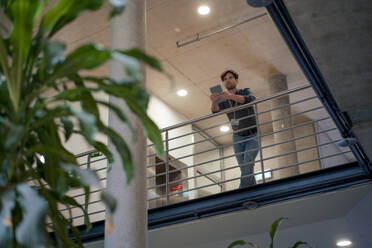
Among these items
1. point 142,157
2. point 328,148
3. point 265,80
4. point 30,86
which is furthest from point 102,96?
point 30,86

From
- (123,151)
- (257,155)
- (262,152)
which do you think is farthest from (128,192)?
(257,155)

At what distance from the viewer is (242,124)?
4.96 metres

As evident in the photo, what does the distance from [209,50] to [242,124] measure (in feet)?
9.01

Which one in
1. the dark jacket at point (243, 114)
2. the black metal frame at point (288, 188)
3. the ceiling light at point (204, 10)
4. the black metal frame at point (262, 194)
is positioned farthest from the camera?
the ceiling light at point (204, 10)

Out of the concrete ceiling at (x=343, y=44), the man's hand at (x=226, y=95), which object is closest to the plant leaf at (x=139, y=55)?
the concrete ceiling at (x=343, y=44)

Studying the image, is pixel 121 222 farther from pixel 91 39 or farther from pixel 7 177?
pixel 91 39

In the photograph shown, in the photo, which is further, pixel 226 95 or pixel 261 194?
pixel 226 95

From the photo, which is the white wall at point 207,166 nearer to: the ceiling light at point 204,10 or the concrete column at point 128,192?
the ceiling light at point 204,10

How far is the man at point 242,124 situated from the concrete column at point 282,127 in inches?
98.1

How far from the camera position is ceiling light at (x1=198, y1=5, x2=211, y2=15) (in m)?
6.53

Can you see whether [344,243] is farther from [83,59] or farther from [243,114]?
[83,59]

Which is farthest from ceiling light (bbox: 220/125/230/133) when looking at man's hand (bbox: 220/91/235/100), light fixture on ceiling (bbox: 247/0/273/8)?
light fixture on ceiling (bbox: 247/0/273/8)

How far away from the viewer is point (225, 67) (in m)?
7.93

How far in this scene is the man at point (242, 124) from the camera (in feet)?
15.5
